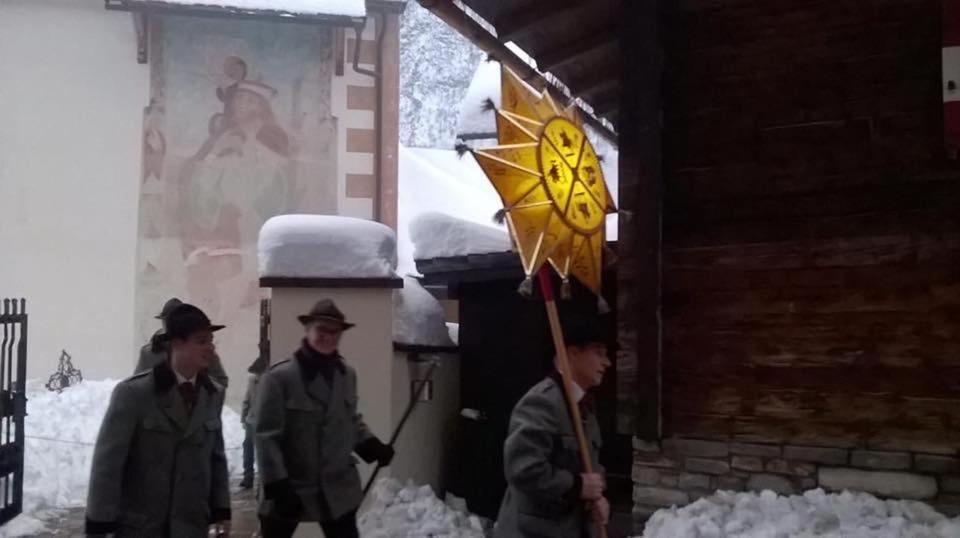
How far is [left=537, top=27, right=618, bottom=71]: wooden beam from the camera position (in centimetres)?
767

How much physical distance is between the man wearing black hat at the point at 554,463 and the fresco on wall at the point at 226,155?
10.3m

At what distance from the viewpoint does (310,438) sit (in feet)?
16.4

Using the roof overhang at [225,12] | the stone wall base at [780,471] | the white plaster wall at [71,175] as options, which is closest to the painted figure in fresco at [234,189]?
the roof overhang at [225,12]

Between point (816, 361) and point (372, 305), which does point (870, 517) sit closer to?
point (816, 361)

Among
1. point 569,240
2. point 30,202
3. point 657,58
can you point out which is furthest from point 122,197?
point 569,240

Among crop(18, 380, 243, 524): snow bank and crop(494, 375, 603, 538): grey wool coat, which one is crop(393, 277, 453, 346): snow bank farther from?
crop(494, 375, 603, 538): grey wool coat

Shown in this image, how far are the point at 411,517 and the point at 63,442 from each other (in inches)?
223

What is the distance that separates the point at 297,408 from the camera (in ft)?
16.4

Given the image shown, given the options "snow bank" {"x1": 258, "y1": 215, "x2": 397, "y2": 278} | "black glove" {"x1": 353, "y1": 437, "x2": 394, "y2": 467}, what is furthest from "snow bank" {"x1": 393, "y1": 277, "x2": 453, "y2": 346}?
"black glove" {"x1": 353, "y1": 437, "x2": 394, "y2": 467}

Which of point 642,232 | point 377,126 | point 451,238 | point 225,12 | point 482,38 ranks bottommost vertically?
point 642,232

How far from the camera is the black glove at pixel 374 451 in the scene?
17.3 feet

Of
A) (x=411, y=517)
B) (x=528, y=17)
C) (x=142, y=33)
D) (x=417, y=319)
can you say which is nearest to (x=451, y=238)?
(x=417, y=319)

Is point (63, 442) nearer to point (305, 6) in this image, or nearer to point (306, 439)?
point (305, 6)

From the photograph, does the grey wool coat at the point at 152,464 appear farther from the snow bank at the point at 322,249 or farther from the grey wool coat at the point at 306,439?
the snow bank at the point at 322,249
